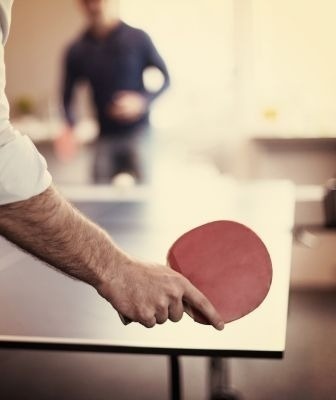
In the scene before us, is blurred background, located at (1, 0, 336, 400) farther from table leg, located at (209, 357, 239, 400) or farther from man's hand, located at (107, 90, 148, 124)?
table leg, located at (209, 357, 239, 400)

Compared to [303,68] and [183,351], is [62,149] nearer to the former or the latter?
[303,68]

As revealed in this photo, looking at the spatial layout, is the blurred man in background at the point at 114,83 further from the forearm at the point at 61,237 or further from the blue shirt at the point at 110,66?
the forearm at the point at 61,237

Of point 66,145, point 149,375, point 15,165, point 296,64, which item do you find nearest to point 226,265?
point 15,165

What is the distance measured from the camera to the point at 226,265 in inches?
47.2

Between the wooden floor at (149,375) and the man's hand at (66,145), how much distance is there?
5.61 feet

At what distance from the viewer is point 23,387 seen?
2869 millimetres

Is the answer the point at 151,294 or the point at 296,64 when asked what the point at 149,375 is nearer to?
the point at 151,294

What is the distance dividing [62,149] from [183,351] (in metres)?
3.48

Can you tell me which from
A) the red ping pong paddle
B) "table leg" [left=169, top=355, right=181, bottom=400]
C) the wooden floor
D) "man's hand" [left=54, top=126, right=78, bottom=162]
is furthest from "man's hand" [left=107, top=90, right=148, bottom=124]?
the red ping pong paddle

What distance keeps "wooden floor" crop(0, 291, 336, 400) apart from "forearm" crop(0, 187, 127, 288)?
5.75 ft

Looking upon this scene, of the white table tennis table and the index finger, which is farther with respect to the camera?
the white table tennis table

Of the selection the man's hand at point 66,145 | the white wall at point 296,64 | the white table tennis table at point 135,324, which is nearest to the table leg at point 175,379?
the white table tennis table at point 135,324

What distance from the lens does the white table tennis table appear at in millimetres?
1312

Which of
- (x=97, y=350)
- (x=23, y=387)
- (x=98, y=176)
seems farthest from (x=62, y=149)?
(x=97, y=350)
